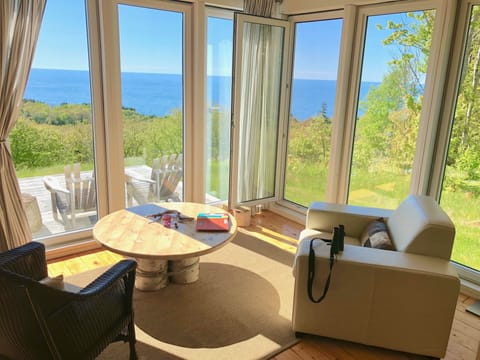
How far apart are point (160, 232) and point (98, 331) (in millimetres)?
966

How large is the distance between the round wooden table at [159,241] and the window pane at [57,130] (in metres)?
0.80

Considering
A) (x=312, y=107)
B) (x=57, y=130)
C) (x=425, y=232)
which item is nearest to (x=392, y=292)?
(x=425, y=232)

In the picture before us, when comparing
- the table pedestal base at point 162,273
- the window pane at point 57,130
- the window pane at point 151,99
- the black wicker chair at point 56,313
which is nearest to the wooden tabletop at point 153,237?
the table pedestal base at point 162,273

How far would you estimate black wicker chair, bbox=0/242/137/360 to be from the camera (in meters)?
1.54

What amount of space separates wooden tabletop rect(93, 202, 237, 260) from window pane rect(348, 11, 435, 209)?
1.67 metres

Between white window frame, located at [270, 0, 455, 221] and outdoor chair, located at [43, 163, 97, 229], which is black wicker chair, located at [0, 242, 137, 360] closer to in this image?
outdoor chair, located at [43, 163, 97, 229]

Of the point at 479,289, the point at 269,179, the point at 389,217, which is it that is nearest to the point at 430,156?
the point at 389,217

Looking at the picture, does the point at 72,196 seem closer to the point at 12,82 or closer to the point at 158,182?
the point at 158,182

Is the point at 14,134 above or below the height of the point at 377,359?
above

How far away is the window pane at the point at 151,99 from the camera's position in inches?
144

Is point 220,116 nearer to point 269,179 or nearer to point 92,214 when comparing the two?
point 269,179

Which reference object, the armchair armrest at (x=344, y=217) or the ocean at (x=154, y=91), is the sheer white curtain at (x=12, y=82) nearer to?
the ocean at (x=154, y=91)

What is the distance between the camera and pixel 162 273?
295cm

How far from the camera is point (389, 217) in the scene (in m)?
2.93
